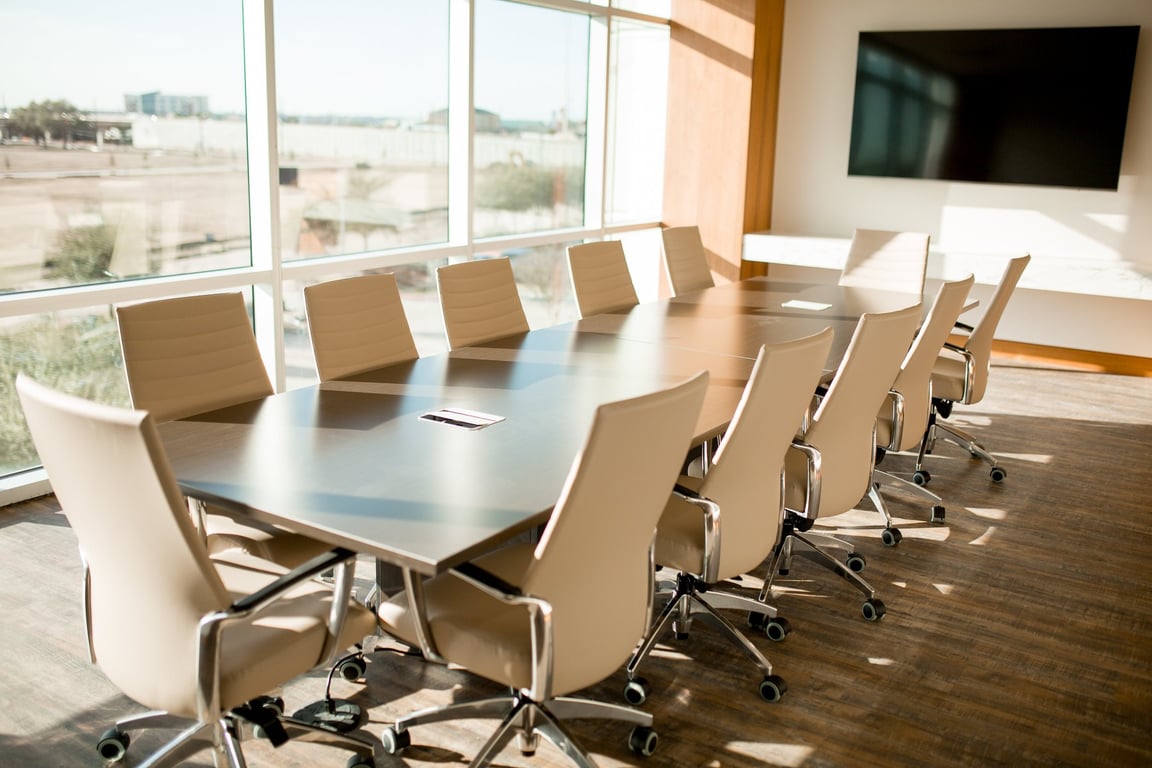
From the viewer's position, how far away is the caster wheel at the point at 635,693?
3.10 metres

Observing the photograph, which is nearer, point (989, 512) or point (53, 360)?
point (53, 360)

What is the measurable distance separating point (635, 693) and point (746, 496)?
2.20ft

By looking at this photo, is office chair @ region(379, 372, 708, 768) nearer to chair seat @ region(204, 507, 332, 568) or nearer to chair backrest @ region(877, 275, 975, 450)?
chair seat @ region(204, 507, 332, 568)

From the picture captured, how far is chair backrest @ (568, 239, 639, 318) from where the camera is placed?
17.2 feet

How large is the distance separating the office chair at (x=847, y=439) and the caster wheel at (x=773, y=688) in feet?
1.98

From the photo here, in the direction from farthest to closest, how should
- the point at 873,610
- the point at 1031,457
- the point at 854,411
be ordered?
the point at 1031,457 → the point at 873,610 → the point at 854,411

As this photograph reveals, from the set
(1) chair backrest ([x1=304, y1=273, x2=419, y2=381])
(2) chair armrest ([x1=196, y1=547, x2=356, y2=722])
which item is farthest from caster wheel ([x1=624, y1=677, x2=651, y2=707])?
(1) chair backrest ([x1=304, y1=273, x2=419, y2=381])

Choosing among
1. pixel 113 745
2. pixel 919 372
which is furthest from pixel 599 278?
pixel 113 745

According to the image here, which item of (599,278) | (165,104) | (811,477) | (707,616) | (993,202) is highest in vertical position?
(165,104)

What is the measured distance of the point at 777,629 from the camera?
3.54 meters

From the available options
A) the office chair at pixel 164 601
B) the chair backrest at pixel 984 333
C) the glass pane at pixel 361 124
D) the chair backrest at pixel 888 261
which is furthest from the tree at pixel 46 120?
the chair backrest at pixel 888 261

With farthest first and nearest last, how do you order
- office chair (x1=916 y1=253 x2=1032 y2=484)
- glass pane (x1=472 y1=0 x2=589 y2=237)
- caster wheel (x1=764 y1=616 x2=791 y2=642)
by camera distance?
glass pane (x1=472 y1=0 x2=589 y2=237) → office chair (x1=916 y1=253 x2=1032 y2=484) → caster wheel (x1=764 y1=616 x2=791 y2=642)

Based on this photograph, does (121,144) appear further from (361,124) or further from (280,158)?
(361,124)

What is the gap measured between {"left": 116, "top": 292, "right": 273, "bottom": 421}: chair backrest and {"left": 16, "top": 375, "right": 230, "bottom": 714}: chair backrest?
92 centimetres
